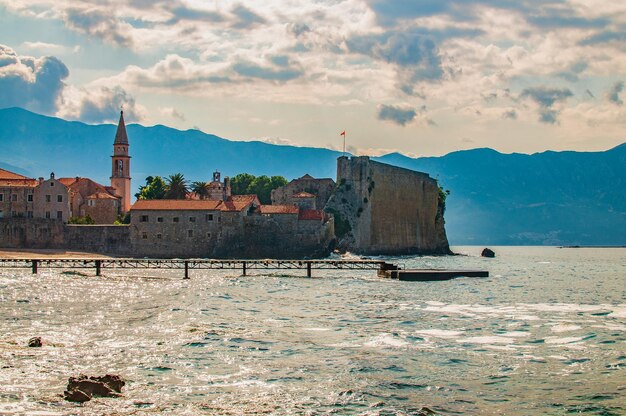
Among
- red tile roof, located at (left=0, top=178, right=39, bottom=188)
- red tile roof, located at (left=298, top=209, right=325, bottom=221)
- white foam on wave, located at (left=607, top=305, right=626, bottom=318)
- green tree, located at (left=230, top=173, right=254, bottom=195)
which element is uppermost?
green tree, located at (left=230, top=173, right=254, bottom=195)

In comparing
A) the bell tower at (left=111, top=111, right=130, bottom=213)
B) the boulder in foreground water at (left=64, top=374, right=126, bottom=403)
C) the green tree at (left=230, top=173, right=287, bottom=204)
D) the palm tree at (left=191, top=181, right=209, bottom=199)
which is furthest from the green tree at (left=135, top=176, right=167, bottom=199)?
the boulder in foreground water at (left=64, top=374, right=126, bottom=403)

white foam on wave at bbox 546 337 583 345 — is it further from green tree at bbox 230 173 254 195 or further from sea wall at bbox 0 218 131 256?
green tree at bbox 230 173 254 195

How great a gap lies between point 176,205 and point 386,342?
7014 centimetres

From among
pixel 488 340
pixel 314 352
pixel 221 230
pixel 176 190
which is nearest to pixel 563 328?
pixel 488 340

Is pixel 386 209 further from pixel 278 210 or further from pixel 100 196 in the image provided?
pixel 100 196

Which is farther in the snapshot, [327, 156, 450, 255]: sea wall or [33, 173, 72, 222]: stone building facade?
[327, 156, 450, 255]: sea wall

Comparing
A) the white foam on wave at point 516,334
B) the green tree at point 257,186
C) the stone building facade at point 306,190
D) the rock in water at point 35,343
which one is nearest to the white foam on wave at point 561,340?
the white foam on wave at point 516,334

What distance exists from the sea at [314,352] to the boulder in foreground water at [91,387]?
32 cm

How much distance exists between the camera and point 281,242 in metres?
104

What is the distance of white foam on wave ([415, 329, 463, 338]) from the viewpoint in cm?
3609

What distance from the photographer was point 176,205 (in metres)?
101

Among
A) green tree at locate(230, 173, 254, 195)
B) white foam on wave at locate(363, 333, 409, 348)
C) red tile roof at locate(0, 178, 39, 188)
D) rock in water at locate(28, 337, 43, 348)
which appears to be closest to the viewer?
rock in water at locate(28, 337, 43, 348)

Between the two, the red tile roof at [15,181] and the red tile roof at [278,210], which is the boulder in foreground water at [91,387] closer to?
the red tile roof at [278,210]

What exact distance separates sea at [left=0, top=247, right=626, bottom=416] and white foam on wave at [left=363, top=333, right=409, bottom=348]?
0.08 meters
